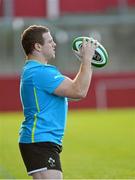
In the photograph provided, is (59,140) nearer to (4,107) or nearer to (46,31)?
(46,31)

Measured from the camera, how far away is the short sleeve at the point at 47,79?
754 centimetres

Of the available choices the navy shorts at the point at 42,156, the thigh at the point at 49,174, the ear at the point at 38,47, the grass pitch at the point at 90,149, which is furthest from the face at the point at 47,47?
the grass pitch at the point at 90,149

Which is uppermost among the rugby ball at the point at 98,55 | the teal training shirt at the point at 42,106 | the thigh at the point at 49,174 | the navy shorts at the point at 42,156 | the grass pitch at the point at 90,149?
the rugby ball at the point at 98,55

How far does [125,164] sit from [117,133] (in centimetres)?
699

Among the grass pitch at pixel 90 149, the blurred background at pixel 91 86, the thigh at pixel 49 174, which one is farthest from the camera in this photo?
the blurred background at pixel 91 86

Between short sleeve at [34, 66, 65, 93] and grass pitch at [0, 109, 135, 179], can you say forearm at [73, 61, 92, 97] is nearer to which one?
short sleeve at [34, 66, 65, 93]

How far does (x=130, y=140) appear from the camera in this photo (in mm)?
18141

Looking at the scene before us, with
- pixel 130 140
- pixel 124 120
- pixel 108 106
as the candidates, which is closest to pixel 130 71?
pixel 108 106

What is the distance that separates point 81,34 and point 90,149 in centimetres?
1853

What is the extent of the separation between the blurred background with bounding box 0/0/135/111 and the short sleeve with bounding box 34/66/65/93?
79.2 feet

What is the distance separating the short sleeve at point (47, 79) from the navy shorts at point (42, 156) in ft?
1.73

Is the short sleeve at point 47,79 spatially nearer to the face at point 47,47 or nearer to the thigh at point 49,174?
the face at point 47,47

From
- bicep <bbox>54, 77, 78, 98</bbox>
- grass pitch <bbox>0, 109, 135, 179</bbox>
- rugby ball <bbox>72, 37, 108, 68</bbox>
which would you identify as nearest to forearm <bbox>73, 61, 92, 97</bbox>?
bicep <bbox>54, 77, 78, 98</bbox>

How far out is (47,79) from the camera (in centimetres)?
755
